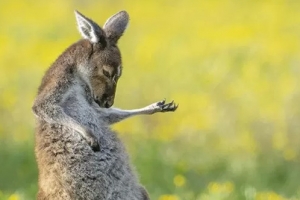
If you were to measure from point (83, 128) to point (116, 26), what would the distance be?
0.92 metres

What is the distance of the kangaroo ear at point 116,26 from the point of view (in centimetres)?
725

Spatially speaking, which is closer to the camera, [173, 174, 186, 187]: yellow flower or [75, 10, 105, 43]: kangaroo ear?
[75, 10, 105, 43]: kangaroo ear

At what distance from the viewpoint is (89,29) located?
702cm

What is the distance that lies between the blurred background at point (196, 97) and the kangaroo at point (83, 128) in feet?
6.06

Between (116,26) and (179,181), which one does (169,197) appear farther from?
(116,26)

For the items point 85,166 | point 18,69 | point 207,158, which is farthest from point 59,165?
point 18,69

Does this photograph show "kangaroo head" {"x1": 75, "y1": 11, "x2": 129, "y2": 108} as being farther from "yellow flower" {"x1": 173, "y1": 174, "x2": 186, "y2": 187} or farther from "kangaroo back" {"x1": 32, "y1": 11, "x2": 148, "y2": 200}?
"yellow flower" {"x1": 173, "y1": 174, "x2": 186, "y2": 187}

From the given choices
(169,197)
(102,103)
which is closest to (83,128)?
(102,103)

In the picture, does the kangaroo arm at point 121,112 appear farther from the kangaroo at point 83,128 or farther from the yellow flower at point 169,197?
the yellow flower at point 169,197

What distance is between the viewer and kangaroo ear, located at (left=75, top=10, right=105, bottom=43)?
22.8 feet

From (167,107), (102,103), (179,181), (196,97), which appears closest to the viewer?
(102,103)

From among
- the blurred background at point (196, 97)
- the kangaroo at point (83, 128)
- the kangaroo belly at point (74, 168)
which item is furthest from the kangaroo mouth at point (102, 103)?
the blurred background at point (196, 97)

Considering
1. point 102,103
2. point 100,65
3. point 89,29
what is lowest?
point 102,103

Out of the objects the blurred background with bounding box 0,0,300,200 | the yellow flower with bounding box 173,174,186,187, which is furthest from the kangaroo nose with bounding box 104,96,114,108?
the yellow flower with bounding box 173,174,186,187
